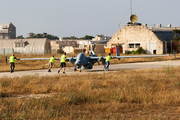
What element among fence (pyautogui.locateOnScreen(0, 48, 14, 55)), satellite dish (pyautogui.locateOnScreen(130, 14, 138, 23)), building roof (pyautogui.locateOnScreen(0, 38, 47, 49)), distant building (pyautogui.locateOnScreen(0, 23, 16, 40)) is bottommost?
fence (pyautogui.locateOnScreen(0, 48, 14, 55))

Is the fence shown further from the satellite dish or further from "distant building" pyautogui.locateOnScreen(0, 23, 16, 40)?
the satellite dish

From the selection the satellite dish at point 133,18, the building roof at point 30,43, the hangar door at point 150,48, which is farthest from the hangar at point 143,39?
the building roof at point 30,43

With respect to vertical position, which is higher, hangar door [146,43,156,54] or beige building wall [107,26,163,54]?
beige building wall [107,26,163,54]

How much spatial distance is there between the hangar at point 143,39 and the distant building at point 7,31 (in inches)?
1125

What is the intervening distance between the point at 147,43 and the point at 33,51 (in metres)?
25.7

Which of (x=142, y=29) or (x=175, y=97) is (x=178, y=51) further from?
(x=175, y=97)

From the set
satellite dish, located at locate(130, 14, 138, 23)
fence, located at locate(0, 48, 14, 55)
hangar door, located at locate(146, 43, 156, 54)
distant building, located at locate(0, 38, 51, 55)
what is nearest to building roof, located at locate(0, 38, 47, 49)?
distant building, located at locate(0, 38, 51, 55)

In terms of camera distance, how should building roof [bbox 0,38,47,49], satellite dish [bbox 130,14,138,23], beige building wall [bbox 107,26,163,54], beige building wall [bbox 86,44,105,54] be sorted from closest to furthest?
1. beige building wall [bbox 107,26,163,54]
2. building roof [bbox 0,38,47,49]
3. satellite dish [bbox 130,14,138,23]
4. beige building wall [bbox 86,44,105,54]

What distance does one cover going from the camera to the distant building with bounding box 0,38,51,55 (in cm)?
5966

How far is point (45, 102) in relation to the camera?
10.8 m

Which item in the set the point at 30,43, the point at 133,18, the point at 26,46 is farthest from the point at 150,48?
the point at 26,46

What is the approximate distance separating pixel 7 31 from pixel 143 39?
37.1 meters

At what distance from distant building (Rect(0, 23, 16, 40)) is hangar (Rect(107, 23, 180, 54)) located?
93.7 ft

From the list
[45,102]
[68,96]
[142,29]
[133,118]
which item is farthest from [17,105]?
[142,29]
